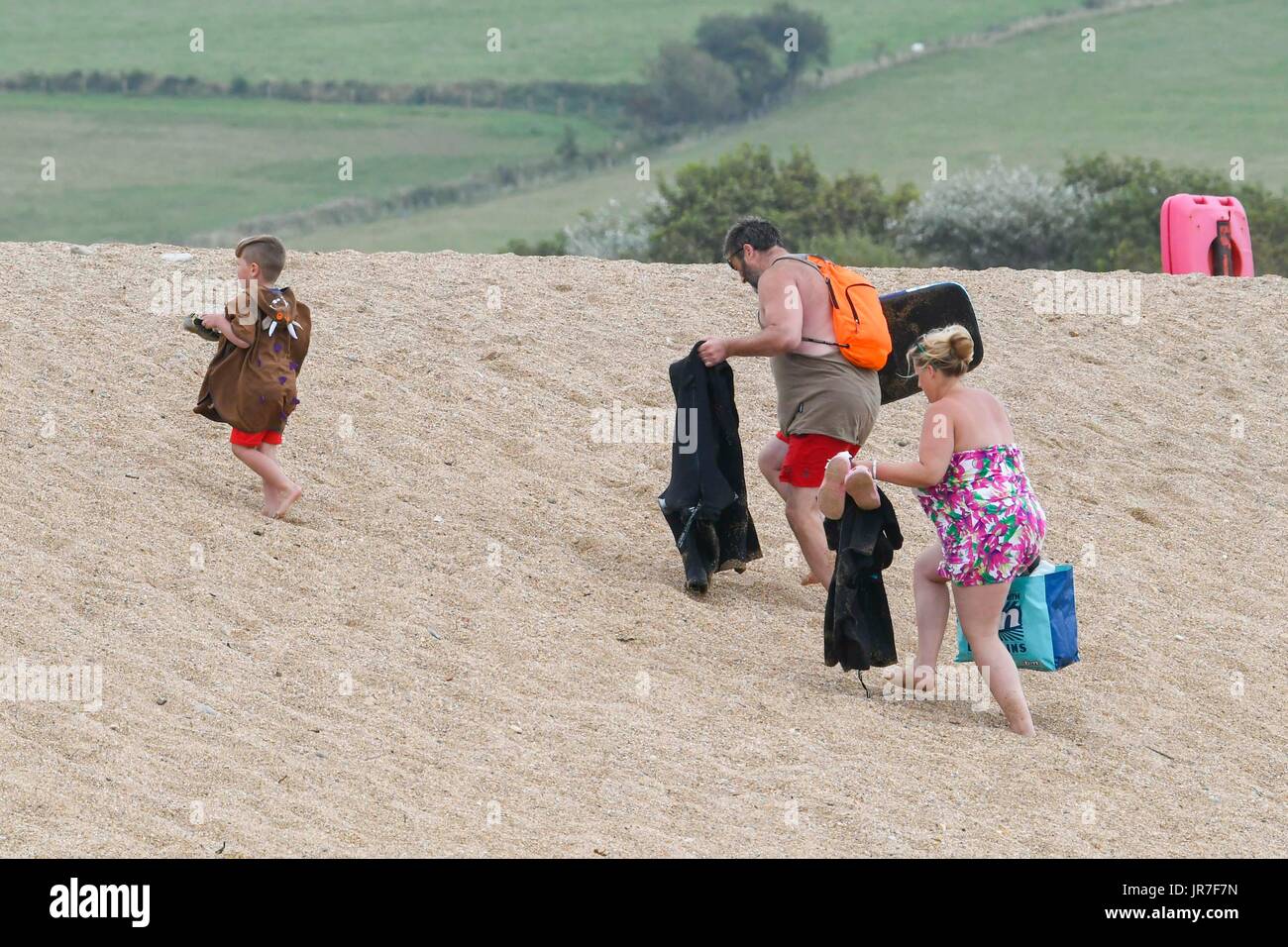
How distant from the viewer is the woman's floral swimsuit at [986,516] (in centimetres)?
590

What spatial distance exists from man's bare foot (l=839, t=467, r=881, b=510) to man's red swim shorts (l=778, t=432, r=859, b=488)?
0.79 metres

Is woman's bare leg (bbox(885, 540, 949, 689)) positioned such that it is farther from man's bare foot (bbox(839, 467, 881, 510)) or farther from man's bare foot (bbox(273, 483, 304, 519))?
man's bare foot (bbox(273, 483, 304, 519))

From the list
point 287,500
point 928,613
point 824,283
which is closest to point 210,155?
point 287,500

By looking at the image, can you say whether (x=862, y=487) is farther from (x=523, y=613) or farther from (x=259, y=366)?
(x=259, y=366)

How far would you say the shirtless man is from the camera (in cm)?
677

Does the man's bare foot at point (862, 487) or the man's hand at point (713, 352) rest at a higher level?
the man's hand at point (713, 352)

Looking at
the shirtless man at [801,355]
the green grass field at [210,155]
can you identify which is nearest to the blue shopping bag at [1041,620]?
the shirtless man at [801,355]

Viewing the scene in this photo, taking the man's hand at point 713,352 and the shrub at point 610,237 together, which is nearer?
the man's hand at point 713,352

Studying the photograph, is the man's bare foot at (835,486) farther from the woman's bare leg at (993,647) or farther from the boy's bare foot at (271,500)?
the boy's bare foot at (271,500)

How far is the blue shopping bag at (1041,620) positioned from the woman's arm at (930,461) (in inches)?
24.2

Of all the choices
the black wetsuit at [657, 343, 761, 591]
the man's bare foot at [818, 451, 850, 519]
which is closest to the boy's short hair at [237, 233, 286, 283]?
the black wetsuit at [657, 343, 761, 591]

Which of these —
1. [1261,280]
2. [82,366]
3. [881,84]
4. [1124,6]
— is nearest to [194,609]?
[82,366]

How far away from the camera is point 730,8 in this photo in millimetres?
69000

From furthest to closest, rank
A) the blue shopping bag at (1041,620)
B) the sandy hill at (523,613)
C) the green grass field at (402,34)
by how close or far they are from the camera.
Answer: the green grass field at (402,34) → the blue shopping bag at (1041,620) → the sandy hill at (523,613)
